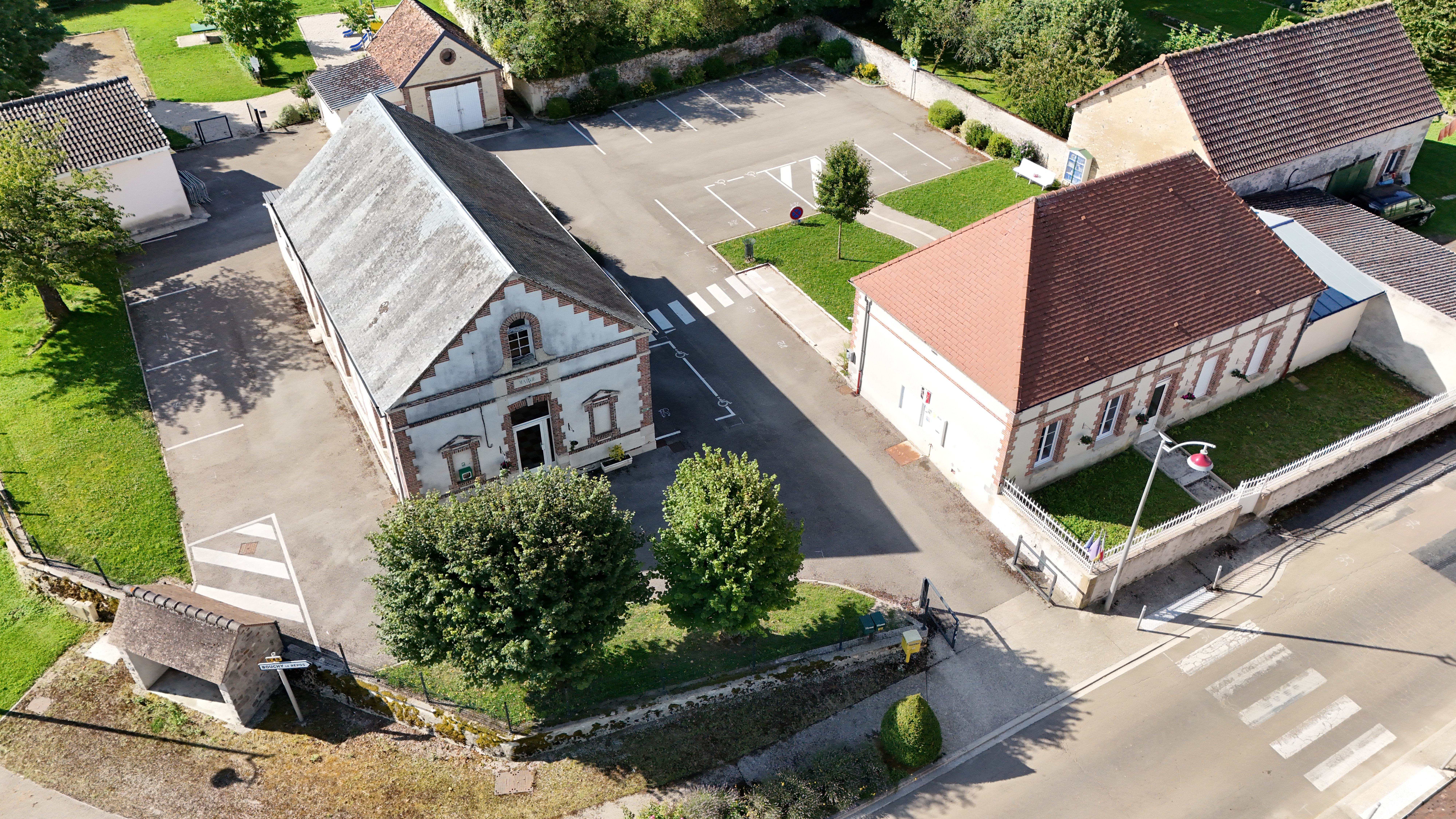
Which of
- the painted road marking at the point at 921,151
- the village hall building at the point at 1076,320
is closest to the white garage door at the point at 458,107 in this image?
the painted road marking at the point at 921,151

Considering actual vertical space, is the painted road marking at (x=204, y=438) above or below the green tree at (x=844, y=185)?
below

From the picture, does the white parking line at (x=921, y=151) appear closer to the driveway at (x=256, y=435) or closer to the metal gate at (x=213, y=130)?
the driveway at (x=256, y=435)

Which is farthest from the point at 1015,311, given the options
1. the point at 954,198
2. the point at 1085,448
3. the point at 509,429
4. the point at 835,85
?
the point at 835,85

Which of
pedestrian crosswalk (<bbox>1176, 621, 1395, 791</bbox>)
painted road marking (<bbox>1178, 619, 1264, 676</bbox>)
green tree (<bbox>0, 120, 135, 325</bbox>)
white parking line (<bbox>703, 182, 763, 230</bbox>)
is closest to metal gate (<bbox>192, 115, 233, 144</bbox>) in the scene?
green tree (<bbox>0, 120, 135, 325</bbox>)

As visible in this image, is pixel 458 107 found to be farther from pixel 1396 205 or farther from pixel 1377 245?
pixel 1396 205

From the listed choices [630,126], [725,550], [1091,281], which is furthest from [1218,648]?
[630,126]

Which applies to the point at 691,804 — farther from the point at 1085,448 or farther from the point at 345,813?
the point at 1085,448
